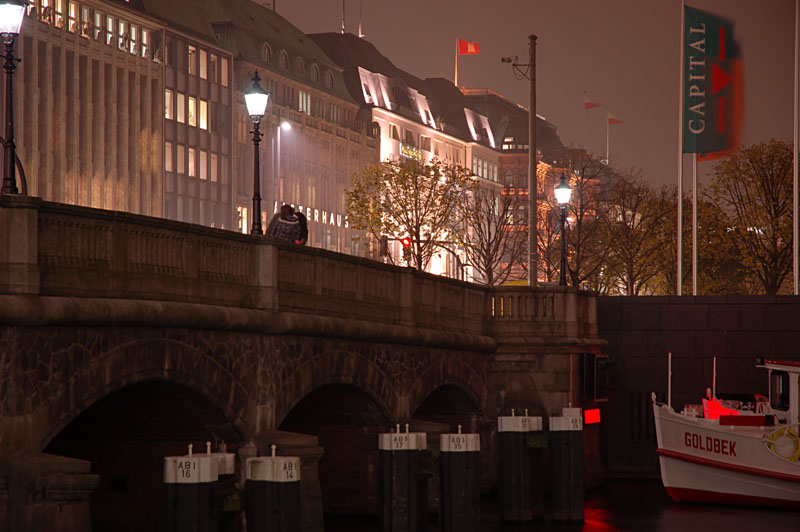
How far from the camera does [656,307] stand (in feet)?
124

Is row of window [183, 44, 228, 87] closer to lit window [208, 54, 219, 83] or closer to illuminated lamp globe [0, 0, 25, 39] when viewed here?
lit window [208, 54, 219, 83]

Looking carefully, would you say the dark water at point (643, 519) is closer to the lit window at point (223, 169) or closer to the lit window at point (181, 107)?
the lit window at point (181, 107)

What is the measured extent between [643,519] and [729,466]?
2864 mm

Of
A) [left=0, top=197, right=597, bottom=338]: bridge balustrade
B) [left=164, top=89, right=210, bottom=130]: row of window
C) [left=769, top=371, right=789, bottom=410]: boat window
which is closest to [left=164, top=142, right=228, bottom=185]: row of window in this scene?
[left=164, top=89, right=210, bottom=130]: row of window

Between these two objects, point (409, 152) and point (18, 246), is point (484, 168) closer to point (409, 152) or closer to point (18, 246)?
point (409, 152)

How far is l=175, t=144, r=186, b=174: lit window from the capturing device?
84.6m

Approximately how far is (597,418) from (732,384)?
4.74 m

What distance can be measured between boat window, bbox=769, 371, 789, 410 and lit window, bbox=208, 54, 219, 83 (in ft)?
201

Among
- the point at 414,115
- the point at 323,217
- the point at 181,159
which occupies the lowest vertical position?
the point at 323,217

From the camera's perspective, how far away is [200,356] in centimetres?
1738

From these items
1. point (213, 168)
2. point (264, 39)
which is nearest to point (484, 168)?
point (264, 39)

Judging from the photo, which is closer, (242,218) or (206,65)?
(206,65)

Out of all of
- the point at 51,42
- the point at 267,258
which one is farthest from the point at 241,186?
the point at 267,258

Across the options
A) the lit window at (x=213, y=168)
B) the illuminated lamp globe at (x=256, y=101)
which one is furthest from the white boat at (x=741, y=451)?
the lit window at (x=213, y=168)
